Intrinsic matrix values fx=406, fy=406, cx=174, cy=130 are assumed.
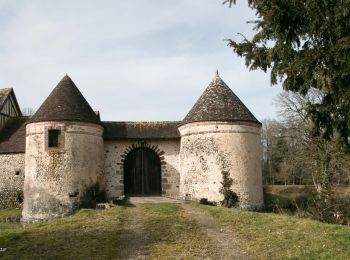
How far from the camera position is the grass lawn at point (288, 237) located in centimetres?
898

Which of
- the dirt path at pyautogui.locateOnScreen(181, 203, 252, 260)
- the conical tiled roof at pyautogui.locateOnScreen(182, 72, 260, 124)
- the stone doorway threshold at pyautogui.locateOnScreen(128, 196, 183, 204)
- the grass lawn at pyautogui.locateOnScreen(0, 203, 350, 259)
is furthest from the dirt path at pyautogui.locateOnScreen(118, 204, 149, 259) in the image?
the conical tiled roof at pyautogui.locateOnScreen(182, 72, 260, 124)

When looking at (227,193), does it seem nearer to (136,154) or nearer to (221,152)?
(221,152)

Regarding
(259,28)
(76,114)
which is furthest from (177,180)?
(259,28)

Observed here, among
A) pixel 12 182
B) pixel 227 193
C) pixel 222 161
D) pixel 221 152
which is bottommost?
pixel 227 193

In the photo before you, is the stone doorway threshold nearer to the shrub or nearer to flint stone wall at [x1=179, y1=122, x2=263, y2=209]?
flint stone wall at [x1=179, y1=122, x2=263, y2=209]

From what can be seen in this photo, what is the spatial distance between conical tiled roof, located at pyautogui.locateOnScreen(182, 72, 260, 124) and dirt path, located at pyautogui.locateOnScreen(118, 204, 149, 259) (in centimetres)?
603

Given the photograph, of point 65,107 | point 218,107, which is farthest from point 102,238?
point 218,107

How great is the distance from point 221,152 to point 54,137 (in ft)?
23.9

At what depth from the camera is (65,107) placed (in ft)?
59.0

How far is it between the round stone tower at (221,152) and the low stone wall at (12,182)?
8.54 metres

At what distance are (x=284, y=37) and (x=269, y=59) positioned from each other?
615 mm

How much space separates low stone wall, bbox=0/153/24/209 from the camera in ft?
67.9

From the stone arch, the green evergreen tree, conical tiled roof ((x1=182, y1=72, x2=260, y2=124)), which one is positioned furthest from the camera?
the stone arch

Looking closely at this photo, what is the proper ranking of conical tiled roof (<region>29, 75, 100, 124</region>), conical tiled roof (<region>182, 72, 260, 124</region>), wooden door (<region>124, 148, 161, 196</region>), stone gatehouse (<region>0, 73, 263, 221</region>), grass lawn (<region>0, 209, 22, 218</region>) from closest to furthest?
stone gatehouse (<region>0, 73, 263, 221</region>) < conical tiled roof (<region>29, 75, 100, 124</region>) < conical tiled roof (<region>182, 72, 260, 124</region>) < grass lawn (<region>0, 209, 22, 218</region>) < wooden door (<region>124, 148, 161, 196</region>)
